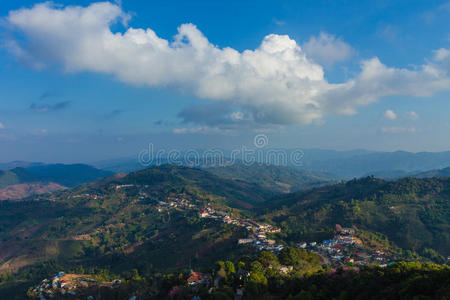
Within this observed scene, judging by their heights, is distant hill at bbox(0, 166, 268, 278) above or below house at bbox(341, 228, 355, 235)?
below

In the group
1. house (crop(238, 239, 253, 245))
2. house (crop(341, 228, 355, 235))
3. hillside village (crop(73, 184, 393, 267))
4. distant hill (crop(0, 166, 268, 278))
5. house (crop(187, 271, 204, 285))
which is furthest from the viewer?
distant hill (crop(0, 166, 268, 278))

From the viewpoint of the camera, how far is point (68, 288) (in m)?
41.7

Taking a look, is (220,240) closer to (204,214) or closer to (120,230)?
(204,214)

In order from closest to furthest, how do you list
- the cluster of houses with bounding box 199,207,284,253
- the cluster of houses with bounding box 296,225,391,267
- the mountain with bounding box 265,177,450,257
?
the cluster of houses with bounding box 296,225,391,267
the cluster of houses with bounding box 199,207,284,253
the mountain with bounding box 265,177,450,257

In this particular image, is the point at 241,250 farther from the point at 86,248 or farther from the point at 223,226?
the point at 86,248

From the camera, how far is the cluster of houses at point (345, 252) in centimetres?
4356

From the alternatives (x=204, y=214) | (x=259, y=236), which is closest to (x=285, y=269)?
(x=259, y=236)

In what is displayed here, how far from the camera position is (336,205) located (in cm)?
9081

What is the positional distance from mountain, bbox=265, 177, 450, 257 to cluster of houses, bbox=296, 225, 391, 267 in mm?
5219

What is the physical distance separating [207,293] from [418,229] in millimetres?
62963

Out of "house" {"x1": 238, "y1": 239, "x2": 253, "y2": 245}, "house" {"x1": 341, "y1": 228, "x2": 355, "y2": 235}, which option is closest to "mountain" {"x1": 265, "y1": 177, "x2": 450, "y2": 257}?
"house" {"x1": 341, "y1": 228, "x2": 355, "y2": 235}

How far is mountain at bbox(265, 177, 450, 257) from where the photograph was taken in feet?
207

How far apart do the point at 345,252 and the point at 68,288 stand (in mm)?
45073

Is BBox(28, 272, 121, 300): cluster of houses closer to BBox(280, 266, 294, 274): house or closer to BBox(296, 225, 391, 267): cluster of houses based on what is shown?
BBox(280, 266, 294, 274): house
